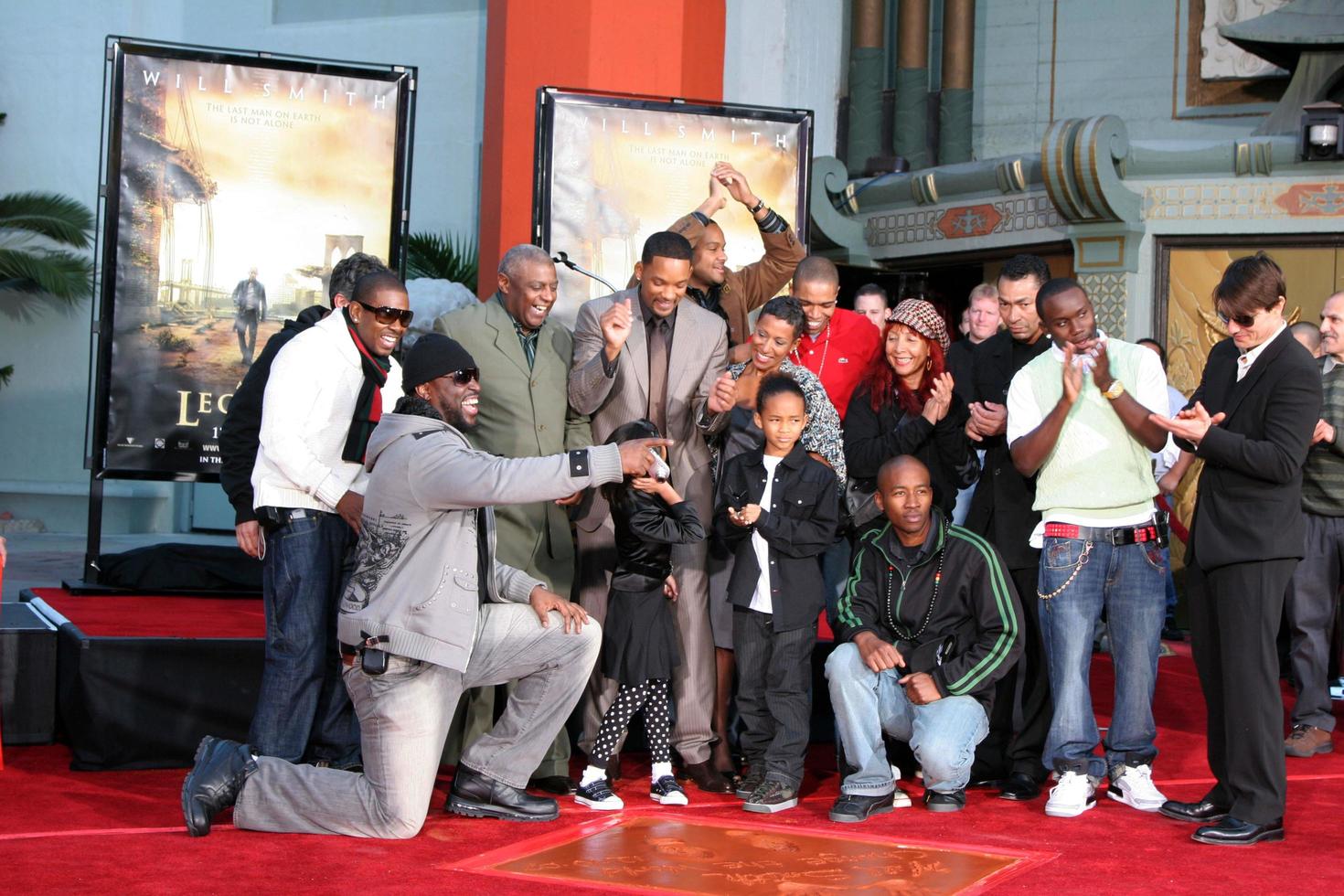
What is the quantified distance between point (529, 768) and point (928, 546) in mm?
1394

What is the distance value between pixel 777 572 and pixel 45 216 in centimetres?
998

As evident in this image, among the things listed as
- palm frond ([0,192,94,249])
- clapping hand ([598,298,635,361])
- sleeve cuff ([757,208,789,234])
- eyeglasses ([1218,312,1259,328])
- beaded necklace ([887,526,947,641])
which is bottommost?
beaded necklace ([887,526,947,641])

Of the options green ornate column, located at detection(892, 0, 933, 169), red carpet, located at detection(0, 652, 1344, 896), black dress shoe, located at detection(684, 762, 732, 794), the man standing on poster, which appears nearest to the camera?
red carpet, located at detection(0, 652, 1344, 896)

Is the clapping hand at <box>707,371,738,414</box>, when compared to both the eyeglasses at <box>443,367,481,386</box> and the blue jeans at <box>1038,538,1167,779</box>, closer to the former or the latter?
the eyeglasses at <box>443,367,481,386</box>

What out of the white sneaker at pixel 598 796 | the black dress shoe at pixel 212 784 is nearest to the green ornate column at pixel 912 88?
the white sneaker at pixel 598 796

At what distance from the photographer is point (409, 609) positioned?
4.05m

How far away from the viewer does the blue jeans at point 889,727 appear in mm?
4598

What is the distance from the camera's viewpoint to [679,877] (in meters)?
3.74

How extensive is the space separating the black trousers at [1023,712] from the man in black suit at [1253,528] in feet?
2.32

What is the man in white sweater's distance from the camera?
4.53 m

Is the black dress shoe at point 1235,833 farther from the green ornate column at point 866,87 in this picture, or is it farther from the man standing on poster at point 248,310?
the green ornate column at point 866,87

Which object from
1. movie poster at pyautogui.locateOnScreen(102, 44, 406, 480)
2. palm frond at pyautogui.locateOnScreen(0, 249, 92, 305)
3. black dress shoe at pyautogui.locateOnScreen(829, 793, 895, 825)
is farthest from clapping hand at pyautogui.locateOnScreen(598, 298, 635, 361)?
palm frond at pyautogui.locateOnScreen(0, 249, 92, 305)

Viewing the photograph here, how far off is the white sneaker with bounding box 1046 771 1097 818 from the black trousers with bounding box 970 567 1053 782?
32cm

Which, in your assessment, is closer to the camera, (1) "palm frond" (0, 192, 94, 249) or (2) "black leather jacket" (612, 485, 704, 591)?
(2) "black leather jacket" (612, 485, 704, 591)
